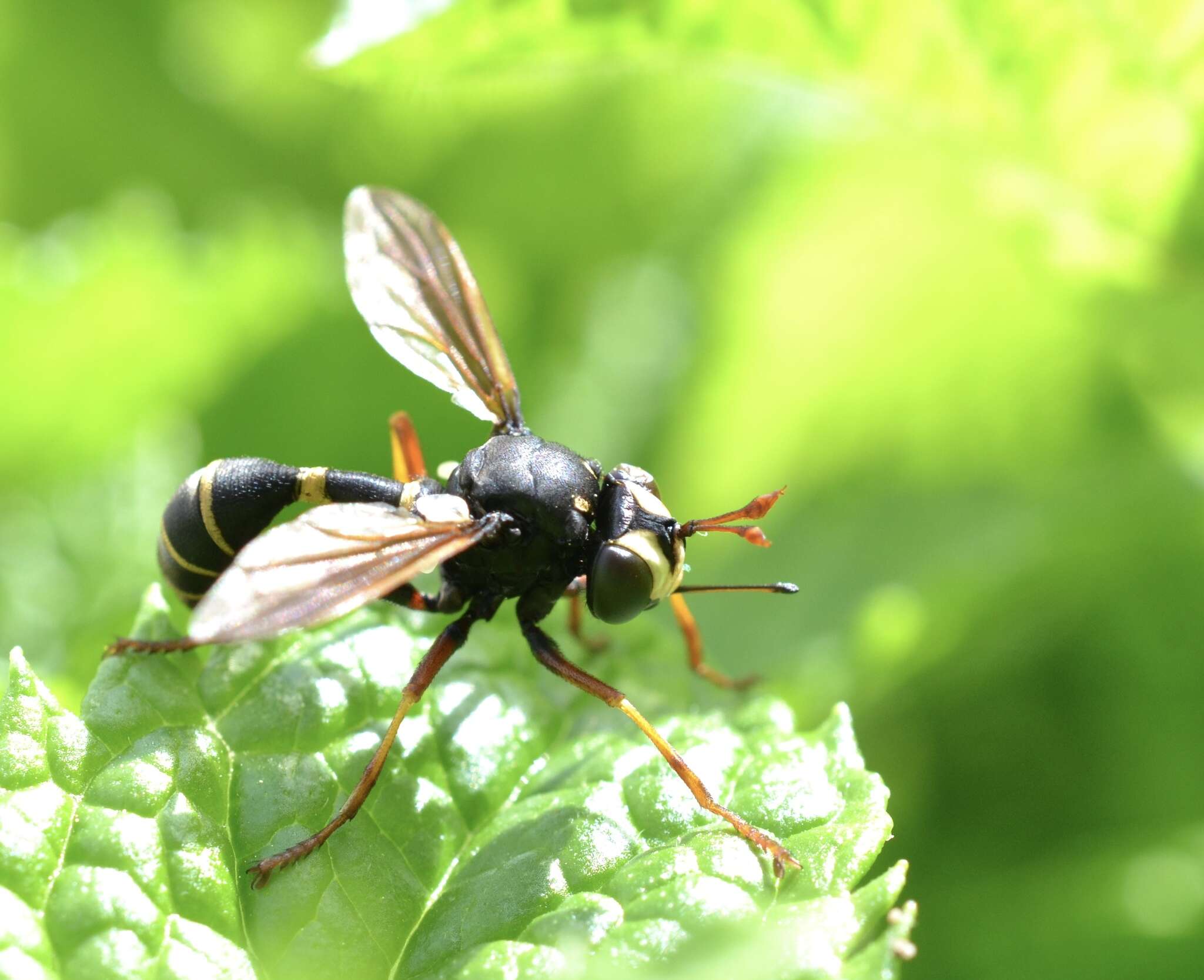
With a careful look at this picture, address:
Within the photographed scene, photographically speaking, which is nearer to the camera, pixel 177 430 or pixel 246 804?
pixel 246 804

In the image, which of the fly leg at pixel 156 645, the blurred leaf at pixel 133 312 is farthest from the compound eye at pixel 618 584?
the blurred leaf at pixel 133 312

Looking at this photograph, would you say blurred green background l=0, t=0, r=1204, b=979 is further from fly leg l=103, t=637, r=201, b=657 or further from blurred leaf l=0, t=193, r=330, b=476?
fly leg l=103, t=637, r=201, b=657

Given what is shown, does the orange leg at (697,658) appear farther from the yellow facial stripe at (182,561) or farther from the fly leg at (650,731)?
the yellow facial stripe at (182,561)

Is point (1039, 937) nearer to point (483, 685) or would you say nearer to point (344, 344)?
point (483, 685)

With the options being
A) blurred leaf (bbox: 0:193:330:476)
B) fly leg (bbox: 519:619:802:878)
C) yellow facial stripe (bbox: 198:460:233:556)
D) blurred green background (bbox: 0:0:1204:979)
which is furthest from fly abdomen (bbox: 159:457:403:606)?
blurred leaf (bbox: 0:193:330:476)


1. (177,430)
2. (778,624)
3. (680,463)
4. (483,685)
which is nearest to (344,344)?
(177,430)

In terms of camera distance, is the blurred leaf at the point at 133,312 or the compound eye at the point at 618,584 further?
the blurred leaf at the point at 133,312

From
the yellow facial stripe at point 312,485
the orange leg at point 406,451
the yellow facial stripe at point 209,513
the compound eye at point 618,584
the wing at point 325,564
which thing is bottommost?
the wing at point 325,564
